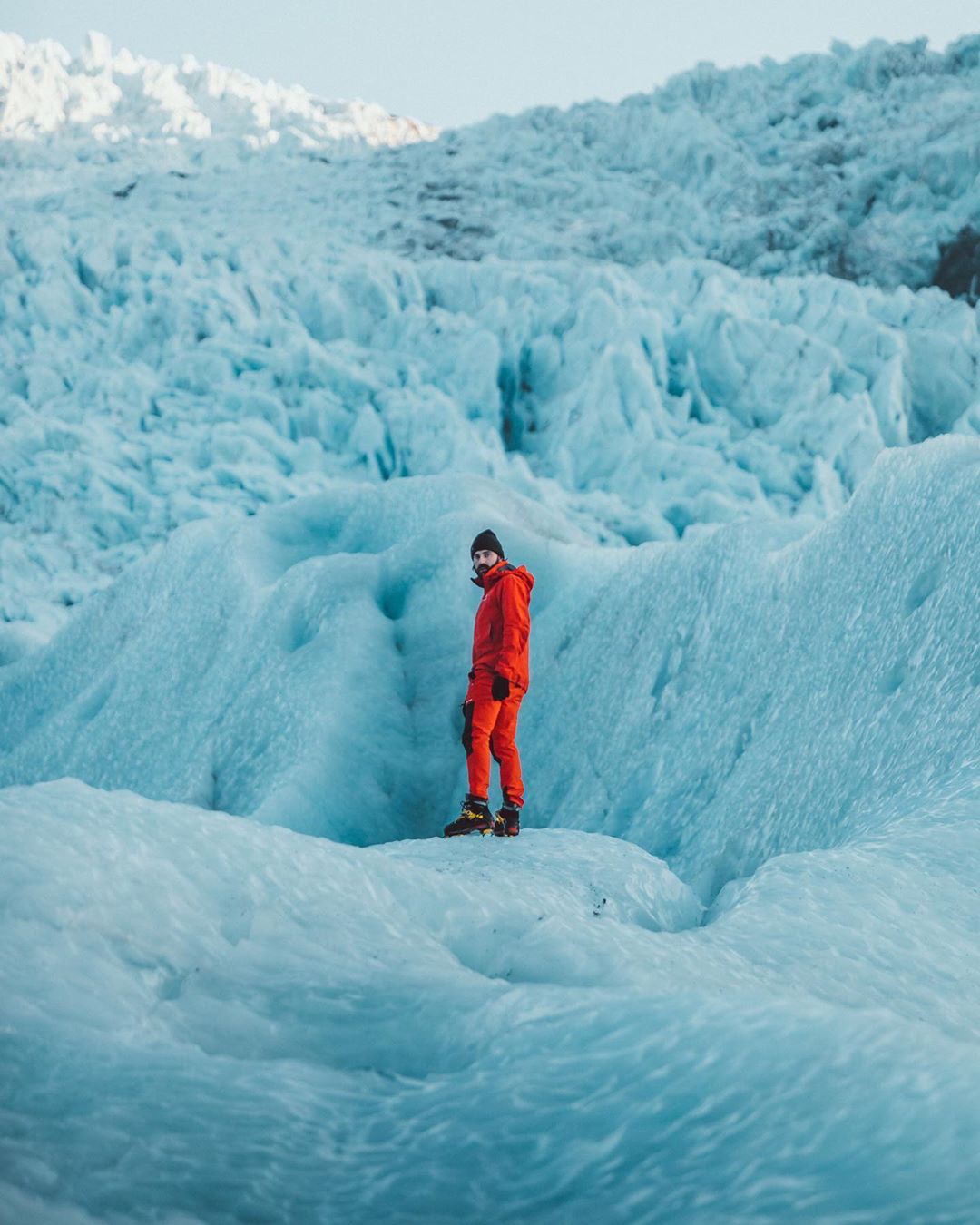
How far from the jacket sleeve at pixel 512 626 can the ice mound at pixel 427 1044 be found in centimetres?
134

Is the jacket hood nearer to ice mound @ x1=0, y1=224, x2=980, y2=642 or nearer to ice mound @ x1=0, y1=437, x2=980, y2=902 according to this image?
ice mound @ x1=0, y1=437, x2=980, y2=902

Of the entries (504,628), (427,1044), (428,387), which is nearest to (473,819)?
(504,628)

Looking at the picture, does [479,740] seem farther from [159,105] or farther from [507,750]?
[159,105]

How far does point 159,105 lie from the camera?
112 feet

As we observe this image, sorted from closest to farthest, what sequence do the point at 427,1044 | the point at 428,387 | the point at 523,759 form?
the point at 427,1044 → the point at 523,759 → the point at 428,387

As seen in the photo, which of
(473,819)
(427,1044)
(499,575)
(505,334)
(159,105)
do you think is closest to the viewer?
(427,1044)

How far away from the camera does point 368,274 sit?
20.1 m

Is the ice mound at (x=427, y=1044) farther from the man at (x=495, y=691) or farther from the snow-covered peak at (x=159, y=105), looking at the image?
the snow-covered peak at (x=159, y=105)

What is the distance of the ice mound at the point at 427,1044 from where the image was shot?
1420 millimetres

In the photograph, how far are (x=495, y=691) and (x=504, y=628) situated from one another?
0.71ft

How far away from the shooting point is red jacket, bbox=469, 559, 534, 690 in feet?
12.8

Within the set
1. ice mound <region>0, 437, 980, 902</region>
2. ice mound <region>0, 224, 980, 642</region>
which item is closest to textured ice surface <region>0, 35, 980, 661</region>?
ice mound <region>0, 224, 980, 642</region>

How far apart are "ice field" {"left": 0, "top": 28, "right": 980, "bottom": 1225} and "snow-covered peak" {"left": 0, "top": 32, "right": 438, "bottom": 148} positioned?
1557cm

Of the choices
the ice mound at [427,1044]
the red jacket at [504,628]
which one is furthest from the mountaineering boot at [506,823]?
the ice mound at [427,1044]
